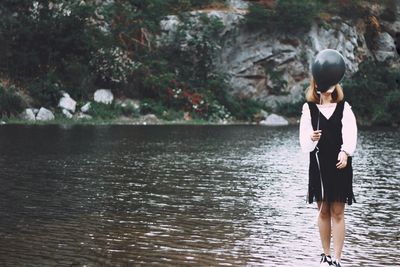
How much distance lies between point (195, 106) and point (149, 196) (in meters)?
28.6

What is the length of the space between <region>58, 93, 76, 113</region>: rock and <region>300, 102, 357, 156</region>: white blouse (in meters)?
29.2

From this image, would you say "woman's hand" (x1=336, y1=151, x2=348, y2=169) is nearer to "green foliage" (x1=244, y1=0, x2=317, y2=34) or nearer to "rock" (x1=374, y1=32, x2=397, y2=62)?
"green foliage" (x1=244, y1=0, x2=317, y2=34)

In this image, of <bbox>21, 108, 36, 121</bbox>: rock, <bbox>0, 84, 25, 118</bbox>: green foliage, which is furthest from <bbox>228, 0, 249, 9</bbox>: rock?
<bbox>0, 84, 25, 118</bbox>: green foliage

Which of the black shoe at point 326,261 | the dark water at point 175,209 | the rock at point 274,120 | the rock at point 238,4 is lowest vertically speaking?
the dark water at point 175,209

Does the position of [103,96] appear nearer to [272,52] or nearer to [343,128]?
[272,52]

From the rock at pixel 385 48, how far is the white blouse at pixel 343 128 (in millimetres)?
44950

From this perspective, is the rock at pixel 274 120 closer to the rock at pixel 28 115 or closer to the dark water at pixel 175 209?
the rock at pixel 28 115

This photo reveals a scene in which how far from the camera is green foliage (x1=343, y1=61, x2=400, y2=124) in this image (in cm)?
4197

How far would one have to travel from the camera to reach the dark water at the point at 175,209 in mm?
6926

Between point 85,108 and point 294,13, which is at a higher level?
point 294,13

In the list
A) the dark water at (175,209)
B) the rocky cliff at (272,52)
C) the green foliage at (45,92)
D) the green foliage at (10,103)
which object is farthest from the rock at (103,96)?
the dark water at (175,209)

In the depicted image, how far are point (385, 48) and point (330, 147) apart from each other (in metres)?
45.7

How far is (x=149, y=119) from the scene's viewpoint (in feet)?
121

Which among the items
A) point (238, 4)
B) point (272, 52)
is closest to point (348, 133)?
point (272, 52)
